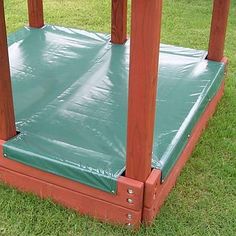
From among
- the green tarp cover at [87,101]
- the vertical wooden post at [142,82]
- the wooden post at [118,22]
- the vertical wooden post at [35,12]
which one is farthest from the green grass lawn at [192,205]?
the vertical wooden post at [35,12]

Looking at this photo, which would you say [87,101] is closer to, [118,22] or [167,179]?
[167,179]

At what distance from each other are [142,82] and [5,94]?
723 mm

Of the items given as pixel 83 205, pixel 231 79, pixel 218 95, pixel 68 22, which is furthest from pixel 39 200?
pixel 68 22

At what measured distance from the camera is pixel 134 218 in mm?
2051

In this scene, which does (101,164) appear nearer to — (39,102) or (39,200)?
(39,200)

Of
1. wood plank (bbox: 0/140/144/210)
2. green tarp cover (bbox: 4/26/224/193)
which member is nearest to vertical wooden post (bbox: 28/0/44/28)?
green tarp cover (bbox: 4/26/224/193)

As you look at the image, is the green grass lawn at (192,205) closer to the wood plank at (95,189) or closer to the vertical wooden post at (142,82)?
the wood plank at (95,189)

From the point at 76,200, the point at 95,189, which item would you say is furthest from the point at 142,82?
the point at 76,200

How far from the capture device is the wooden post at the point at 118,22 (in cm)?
333

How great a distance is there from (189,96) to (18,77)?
41.0 inches

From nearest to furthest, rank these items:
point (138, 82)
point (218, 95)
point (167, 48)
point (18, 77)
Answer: point (138, 82), point (18, 77), point (218, 95), point (167, 48)

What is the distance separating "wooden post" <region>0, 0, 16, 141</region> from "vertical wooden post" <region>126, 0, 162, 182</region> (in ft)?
2.04

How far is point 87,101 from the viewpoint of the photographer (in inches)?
105

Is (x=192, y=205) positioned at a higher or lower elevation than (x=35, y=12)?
lower
